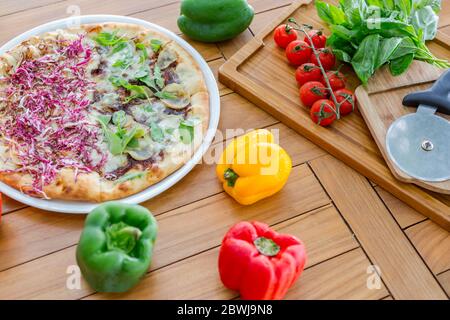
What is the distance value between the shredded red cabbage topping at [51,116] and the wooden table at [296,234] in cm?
13

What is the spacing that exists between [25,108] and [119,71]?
0.31m

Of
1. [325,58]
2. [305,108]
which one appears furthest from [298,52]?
[305,108]

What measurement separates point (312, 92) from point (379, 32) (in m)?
0.30

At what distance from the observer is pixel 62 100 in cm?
168

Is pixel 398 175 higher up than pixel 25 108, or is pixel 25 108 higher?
pixel 25 108

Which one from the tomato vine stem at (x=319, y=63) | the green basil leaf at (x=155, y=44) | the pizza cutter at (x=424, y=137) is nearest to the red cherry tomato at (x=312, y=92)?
the tomato vine stem at (x=319, y=63)

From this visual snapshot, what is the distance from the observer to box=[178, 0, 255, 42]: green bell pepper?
1840 mm

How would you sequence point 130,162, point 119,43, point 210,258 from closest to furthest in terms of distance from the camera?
point 210,258 → point 130,162 → point 119,43

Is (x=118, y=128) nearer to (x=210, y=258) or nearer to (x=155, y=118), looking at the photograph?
(x=155, y=118)

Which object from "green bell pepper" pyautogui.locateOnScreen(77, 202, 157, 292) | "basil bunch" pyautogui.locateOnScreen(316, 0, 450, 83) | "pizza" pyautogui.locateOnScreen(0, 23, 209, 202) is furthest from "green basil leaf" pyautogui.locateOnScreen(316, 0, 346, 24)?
"green bell pepper" pyautogui.locateOnScreen(77, 202, 157, 292)

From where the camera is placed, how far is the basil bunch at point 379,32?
1.69m

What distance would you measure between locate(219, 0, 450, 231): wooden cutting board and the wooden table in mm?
40

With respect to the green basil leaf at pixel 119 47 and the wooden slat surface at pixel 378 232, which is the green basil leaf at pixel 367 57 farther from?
the green basil leaf at pixel 119 47

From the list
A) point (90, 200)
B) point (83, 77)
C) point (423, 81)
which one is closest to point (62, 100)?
point (83, 77)
